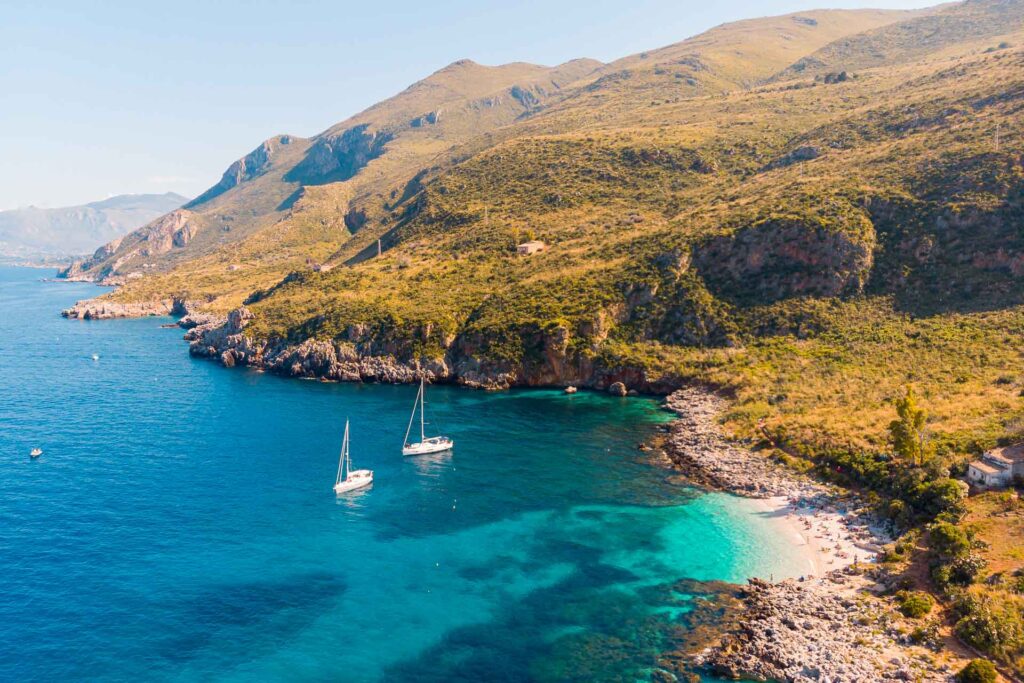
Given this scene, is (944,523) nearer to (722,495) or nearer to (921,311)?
(722,495)

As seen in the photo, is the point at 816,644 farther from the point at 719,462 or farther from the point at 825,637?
the point at 719,462

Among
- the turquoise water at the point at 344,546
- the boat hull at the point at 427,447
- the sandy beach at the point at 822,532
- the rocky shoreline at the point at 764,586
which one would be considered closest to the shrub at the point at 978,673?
the rocky shoreline at the point at 764,586

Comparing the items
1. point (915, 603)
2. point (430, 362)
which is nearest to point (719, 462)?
point (915, 603)

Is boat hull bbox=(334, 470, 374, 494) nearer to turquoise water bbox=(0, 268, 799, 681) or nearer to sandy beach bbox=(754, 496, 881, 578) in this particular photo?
turquoise water bbox=(0, 268, 799, 681)

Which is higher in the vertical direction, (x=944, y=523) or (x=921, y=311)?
(x=921, y=311)

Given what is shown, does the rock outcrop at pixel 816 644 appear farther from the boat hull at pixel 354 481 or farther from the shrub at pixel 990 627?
the boat hull at pixel 354 481

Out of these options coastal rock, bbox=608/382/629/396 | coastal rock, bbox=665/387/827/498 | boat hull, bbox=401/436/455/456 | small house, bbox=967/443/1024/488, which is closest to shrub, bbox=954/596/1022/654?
small house, bbox=967/443/1024/488

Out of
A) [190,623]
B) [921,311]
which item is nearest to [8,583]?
[190,623]
